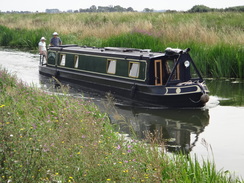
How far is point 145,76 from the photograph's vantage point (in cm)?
1328

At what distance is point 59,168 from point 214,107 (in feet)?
26.8

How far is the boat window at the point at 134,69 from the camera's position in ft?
44.8

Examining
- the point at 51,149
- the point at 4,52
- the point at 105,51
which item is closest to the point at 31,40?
the point at 4,52

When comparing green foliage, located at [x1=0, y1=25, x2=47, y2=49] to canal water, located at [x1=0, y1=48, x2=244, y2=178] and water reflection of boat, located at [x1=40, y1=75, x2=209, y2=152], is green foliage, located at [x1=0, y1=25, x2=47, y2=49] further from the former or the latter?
water reflection of boat, located at [x1=40, y1=75, x2=209, y2=152]

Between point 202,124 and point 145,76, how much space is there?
2.84m

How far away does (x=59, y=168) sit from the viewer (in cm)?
573

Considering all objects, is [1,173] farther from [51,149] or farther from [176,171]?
[176,171]

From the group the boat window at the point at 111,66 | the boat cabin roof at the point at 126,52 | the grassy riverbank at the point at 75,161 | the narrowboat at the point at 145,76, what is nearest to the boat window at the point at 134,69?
the narrowboat at the point at 145,76

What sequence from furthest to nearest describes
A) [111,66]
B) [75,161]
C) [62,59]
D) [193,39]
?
1. [193,39]
2. [62,59]
3. [111,66]
4. [75,161]

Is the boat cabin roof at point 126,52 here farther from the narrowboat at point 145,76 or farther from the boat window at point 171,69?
the boat window at point 171,69

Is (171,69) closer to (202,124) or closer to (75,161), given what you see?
(202,124)

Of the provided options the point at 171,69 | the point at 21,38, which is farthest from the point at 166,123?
the point at 21,38

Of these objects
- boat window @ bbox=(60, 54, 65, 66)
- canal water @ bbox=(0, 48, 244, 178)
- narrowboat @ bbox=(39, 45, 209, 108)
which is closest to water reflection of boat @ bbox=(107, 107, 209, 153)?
canal water @ bbox=(0, 48, 244, 178)

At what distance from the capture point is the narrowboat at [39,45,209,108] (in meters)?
12.6
